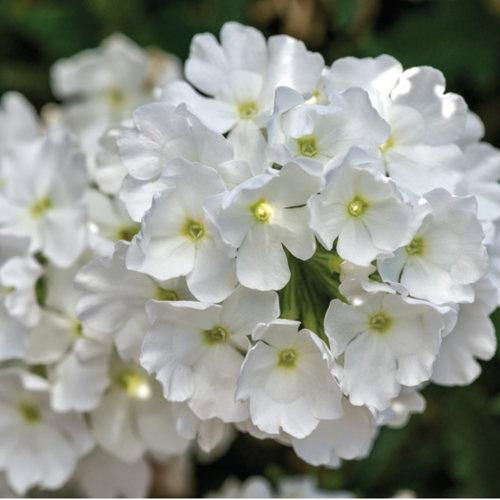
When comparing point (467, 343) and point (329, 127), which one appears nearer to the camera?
point (329, 127)

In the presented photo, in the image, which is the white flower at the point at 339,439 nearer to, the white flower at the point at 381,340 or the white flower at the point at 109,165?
the white flower at the point at 381,340

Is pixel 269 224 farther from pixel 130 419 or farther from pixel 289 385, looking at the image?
pixel 130 419

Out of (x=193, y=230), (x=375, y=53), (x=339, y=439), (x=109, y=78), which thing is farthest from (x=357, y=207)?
(x=109, y=78)

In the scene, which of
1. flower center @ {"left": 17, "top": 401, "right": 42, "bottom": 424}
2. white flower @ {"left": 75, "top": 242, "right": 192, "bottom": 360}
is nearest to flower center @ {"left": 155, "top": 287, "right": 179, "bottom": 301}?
white flower @ {"left": 75, "top": 242, "right": 192, "bottom": 360}

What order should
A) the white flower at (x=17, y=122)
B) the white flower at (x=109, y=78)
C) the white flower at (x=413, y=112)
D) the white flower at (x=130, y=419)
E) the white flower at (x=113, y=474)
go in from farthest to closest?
the white flower at (x=109, y=78) < the white flower at (x=17, y=122) < the white flower at (x=113, y=474) < the white flower at (x=130, y=419) < the white flower at (x=413, y=112)

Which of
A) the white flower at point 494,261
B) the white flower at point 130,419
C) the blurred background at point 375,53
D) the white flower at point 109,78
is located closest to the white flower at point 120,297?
the white flower at point 130,419

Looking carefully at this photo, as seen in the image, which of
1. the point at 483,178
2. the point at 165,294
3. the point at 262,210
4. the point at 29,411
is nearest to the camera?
the point at 262,210
